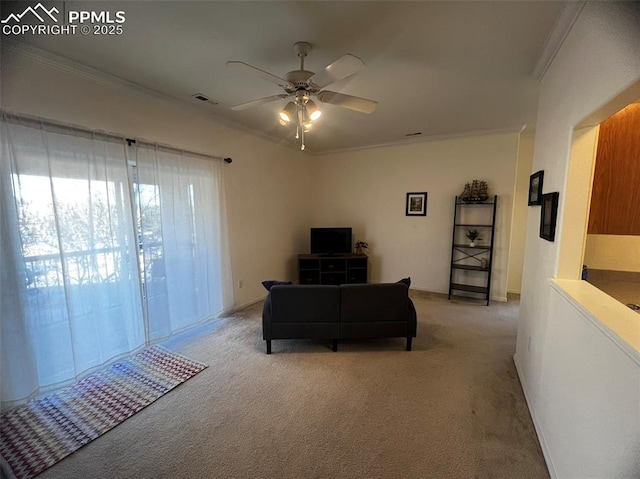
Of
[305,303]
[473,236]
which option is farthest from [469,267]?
[305,303]

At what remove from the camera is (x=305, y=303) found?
2586 mm

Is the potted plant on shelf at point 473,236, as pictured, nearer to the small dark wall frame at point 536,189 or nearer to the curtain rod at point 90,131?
the small dark wall frame at point 536,189

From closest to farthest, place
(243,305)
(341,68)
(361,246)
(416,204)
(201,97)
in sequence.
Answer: (341,68)
(201,97)
(243,305)
(416,204)
(361,246)

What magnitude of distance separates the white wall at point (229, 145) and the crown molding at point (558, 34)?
3.29 meters

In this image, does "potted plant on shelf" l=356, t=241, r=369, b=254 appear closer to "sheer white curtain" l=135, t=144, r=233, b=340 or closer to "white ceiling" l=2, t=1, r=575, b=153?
"sheer white curtain" l=135, t=144, r=233, b=340

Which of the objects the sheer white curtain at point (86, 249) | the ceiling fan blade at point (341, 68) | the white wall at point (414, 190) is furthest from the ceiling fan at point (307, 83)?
the white wall at point (414, 190)

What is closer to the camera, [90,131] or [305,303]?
[90,131]

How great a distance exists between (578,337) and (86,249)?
3396 mm

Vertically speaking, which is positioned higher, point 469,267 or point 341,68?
point 341,68

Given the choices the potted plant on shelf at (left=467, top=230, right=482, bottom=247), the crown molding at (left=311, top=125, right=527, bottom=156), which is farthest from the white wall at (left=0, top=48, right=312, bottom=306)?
the potted plant on shelf at (left=467, top=230, right=482, bottom=247)

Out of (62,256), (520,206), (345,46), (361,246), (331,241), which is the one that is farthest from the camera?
(361,246)

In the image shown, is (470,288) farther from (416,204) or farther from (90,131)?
(90,131)

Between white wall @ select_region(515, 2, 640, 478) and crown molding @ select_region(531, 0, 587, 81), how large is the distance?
0.05m

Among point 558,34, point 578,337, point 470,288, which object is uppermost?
point 558,34
